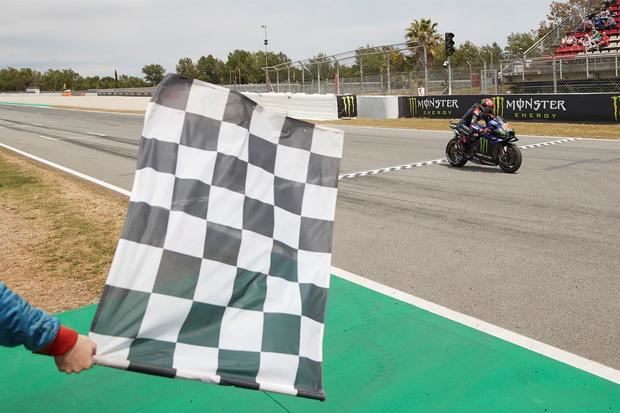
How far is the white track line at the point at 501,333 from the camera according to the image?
330 centimetres

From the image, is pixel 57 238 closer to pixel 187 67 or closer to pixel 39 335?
pixel 39 335

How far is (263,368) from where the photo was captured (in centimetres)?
205

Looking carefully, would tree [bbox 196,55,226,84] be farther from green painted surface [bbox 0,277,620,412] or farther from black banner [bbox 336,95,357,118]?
green painted surface [bbox 0,277,620,412]

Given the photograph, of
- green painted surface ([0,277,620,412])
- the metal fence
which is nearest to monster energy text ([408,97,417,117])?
the metal fence

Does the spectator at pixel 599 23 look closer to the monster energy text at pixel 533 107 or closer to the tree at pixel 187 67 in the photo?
the monster energy text at pixel 533 107

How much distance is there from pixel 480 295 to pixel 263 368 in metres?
2.90

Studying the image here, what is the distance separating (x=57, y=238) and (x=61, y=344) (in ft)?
16.8

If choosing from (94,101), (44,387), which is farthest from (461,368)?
(94,101)

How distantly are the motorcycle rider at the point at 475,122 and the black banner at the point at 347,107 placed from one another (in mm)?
15973

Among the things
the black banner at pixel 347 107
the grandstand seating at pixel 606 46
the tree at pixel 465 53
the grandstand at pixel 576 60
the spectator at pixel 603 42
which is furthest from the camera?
the tree at pixel 465 53

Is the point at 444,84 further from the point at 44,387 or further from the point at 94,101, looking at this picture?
the point at 94,101

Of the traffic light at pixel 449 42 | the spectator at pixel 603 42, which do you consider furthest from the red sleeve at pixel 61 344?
the spectator at pixel 603 42

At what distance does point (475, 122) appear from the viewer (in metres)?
10.8

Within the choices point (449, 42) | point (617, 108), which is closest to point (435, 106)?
point (449, 42)
